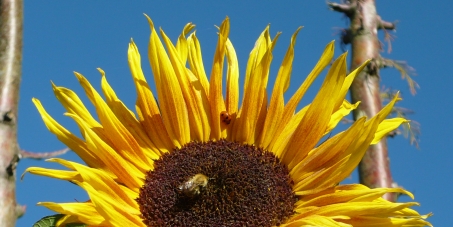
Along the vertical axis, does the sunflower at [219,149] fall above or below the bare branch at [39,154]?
below

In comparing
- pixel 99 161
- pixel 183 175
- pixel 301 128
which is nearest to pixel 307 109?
pixel 301 128

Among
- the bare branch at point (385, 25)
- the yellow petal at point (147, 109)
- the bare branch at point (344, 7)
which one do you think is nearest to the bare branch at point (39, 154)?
the yellow petal at point (147, 109)

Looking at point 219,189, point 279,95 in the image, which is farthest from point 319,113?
point 219,189

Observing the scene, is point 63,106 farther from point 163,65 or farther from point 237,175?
point 237,175

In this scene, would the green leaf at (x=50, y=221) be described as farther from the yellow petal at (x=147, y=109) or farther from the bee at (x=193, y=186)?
the yellow petal at (x=147, y=109)

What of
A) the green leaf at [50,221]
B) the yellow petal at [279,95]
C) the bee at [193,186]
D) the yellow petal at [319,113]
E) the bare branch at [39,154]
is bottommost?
the green leaf at [50,221]

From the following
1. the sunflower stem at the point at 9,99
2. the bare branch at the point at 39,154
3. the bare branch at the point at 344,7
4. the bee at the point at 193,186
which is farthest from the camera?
the bare branch at the point at 344,7

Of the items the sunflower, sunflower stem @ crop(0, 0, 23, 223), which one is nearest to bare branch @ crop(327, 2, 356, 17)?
sunflower stem @ crop(0, 0, 23, 223)

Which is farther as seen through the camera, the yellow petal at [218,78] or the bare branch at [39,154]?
the bare branch at [39,154]

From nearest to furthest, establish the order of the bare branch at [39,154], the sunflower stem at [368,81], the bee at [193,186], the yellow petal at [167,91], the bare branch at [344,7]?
the bee at [193,186] → the yellow petal at [167,91] → the bare branch at [39,154] → the sunflower stem at [368,81] → the bare branch at [344,7]

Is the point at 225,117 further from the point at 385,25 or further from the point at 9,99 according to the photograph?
the point at 385,25
